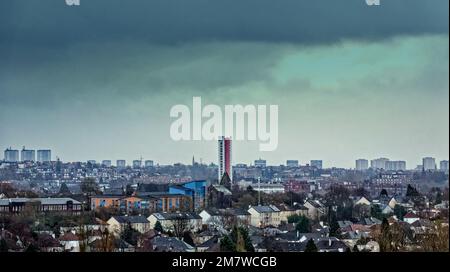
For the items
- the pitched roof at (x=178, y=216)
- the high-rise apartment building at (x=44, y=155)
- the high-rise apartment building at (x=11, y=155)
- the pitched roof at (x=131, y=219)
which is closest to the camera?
the high-rise apartment building at (x=11, y=155)

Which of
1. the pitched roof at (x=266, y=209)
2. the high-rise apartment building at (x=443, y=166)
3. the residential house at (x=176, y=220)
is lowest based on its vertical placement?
the residential house at (x=176, y=220)

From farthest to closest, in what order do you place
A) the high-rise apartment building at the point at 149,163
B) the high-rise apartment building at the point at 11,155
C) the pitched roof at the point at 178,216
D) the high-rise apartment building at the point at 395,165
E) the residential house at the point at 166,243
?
the pitched roof at the point at 178,216, the high-rise apartment building at the point at 395,165, the high-rise apartment building at the point at 149,163, the high-rise apartment building at the point at 11,155, the residential house at the point at 166,243

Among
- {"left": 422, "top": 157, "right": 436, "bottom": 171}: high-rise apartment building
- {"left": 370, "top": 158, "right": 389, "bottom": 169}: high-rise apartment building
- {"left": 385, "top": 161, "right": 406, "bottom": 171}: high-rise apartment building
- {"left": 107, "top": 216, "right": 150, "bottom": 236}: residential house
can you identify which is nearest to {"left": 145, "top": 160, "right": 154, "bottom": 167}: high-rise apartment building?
{"left": 107, "top": 216, "right": 150, "bottom": 236}: residential house

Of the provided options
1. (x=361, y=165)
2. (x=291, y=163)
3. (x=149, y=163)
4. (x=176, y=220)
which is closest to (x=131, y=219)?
(x=176, y=220)

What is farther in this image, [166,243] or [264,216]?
[264,216]

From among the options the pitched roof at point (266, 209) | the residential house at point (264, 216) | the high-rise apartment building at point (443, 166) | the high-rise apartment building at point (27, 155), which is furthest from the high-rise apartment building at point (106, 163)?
the high-rise apartment building at point (443, 166)

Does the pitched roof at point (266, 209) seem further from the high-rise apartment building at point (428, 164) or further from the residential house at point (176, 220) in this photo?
the high-rise apartment building at point (428, 164)

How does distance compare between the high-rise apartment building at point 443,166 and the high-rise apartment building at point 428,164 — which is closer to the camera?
the high-rise apartment building at point 428,164

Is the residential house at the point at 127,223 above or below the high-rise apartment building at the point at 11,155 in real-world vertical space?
below

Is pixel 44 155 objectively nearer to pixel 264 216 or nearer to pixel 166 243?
pixel 166 243

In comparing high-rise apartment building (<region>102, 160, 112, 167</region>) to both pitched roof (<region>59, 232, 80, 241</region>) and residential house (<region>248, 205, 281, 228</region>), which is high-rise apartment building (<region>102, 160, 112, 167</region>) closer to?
pitched roof (<region>59, 232, 80, 241</region>)

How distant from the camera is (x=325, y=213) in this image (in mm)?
15102

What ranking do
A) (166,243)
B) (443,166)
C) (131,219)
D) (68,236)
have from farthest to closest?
1. (131,219)
2. (443,166)
3. (166,243)
4. (68,236)

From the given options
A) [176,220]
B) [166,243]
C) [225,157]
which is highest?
[225,157]
